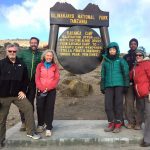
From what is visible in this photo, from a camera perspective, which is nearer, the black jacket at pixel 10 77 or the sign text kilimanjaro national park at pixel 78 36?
the black jacket at pixel 10 77

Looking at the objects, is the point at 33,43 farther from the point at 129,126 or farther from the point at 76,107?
the point at 76,107

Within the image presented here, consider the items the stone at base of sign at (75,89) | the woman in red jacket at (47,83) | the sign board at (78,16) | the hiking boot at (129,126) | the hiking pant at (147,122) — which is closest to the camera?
the hiking pant at (147,122)

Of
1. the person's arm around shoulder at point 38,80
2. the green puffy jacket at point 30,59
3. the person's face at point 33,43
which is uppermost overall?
the person's face at point 33,43

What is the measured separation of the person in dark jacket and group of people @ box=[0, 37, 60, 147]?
4.97 feet

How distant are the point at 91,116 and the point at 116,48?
3.25 metres

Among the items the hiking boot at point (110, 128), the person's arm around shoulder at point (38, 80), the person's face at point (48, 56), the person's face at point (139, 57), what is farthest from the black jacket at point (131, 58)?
the person's arm around shoulder at point (38, 80)

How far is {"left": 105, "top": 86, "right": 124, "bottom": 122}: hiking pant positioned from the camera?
7070 mm

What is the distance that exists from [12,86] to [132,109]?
2.49 m

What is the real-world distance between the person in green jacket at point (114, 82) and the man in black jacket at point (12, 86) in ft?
4.95

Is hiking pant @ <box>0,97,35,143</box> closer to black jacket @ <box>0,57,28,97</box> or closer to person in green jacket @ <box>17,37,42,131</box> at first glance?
black jacket @ <box>0,57,28,97</box>

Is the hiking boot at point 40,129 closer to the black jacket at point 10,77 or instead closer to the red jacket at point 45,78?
the red jacket at point 45,78

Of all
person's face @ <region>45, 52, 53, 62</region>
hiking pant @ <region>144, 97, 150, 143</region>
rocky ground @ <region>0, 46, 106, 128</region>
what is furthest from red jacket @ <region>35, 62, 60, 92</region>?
rocky ground @ <region>0, 46, 106, 128</region>

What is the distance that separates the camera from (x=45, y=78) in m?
6.73

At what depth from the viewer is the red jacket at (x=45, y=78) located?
6.70m
